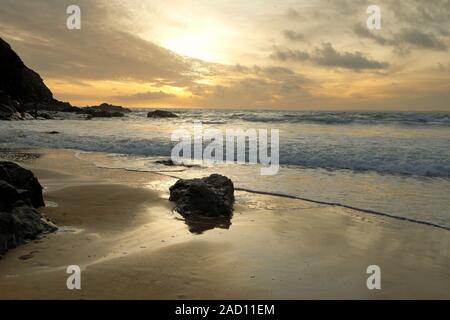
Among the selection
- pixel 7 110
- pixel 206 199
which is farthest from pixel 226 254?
pixel 7 110

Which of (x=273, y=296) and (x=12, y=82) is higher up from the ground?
Answer: (x=12, y=82)

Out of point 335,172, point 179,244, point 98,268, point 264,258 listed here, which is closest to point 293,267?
point 264,258

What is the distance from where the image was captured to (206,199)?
6930 millimetres

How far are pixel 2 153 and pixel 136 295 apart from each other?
13793mm

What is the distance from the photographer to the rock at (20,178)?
6067 millimetres

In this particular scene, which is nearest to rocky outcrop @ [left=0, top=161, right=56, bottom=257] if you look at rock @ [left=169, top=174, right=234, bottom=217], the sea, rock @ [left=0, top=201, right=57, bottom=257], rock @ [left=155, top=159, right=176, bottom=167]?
rock @ [left=0, top=201, right=57, bottom=257]

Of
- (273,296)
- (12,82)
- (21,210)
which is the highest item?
(12,82)

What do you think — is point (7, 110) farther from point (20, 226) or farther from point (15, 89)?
point (20, 226)

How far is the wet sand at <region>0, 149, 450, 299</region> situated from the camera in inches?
153

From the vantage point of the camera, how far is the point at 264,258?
189 inches

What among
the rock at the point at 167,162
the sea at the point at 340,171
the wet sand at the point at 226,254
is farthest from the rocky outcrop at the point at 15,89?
the wet sand at the point at 226,254

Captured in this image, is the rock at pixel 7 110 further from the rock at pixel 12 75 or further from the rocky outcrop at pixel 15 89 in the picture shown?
the rock at pixel 12 75
